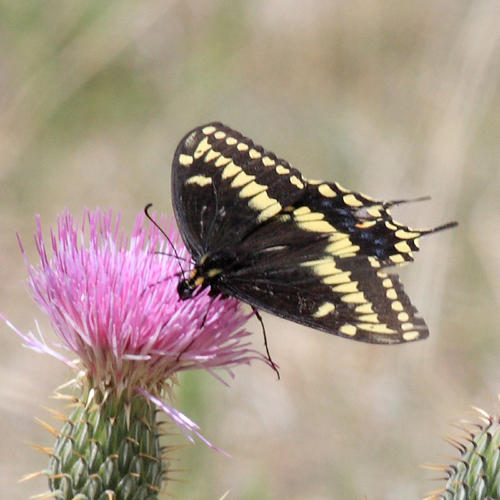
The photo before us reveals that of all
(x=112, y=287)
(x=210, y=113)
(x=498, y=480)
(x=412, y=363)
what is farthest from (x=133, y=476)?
A: (x=210, y=113)

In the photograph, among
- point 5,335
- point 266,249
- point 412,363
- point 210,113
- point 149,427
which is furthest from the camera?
point 210,113

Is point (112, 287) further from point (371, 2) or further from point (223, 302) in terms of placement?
point (371, 2)

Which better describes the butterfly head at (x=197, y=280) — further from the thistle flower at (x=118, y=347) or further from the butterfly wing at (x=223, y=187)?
the butterfly wing at (x=223, y=187)

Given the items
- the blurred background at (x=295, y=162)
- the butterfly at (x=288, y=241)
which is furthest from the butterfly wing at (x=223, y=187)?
the blurred background at (x=295, y=162)

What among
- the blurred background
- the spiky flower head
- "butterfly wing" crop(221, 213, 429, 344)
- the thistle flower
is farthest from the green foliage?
the blurred background

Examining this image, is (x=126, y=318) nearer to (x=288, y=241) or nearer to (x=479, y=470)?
(x=288, y=241)
